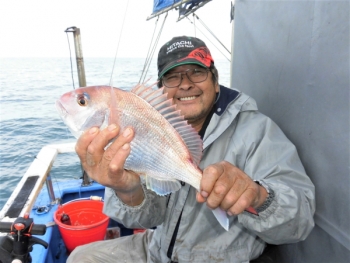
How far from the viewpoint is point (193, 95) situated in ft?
8.13

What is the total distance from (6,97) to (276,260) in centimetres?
2222

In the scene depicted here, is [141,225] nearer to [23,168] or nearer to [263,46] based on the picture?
[263,46]

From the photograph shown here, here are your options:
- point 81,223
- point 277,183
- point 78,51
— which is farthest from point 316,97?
point 78,51

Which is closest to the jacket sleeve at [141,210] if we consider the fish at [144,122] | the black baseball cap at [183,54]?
the fish at [144,122]

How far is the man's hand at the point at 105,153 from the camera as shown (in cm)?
145

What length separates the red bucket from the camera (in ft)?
10.5

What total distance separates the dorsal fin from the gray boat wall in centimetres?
96

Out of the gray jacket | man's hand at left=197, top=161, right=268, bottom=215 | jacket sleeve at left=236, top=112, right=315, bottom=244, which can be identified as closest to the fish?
man's hand at left=197, top=161, right=268, bottom=215

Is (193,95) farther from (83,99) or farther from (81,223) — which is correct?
(81,223)

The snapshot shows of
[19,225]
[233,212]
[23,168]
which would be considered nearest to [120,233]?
[19,225]

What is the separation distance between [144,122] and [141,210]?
3.19 ft

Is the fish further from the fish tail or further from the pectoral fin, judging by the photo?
the fish tail

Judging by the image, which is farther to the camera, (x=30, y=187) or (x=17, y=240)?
(x=30, y=187)

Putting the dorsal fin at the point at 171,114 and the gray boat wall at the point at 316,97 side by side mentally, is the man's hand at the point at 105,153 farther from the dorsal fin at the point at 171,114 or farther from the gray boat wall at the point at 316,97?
the gray boat wall at the point at 316,97
